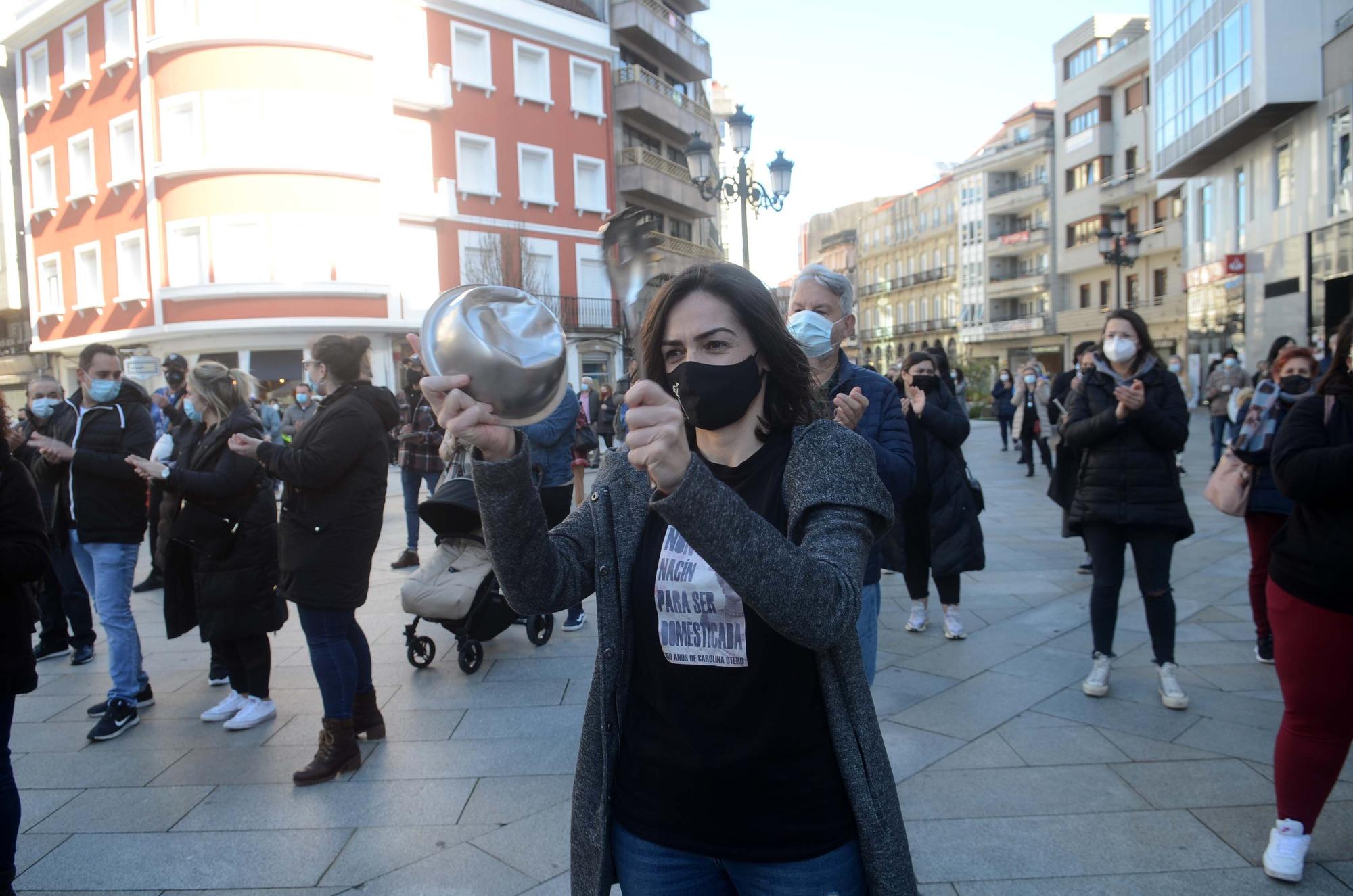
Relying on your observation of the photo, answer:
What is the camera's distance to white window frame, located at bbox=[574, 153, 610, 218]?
1316 inches

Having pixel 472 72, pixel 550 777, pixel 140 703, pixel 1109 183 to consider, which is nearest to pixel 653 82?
pixel 472 72

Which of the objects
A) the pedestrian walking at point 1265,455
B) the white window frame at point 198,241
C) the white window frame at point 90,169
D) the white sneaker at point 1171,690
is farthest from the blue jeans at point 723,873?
the white window frame at point 90,169

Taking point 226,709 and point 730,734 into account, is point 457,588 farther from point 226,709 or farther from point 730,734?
point 730,734

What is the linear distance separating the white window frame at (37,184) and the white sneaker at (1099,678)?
37.1 m

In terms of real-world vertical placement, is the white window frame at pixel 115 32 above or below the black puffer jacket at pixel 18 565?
above

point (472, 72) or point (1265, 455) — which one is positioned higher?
point (472, 72)

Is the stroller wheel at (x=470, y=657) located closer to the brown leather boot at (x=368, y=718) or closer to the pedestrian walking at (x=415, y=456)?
the brown leather boot at (x=368, y=718)

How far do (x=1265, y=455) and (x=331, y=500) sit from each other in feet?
14.4

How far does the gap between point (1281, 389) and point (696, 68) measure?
136 ft

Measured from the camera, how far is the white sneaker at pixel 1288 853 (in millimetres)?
3033

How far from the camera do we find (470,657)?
5773mm

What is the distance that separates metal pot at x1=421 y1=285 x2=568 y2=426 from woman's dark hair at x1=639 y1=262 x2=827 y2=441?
1.04ft

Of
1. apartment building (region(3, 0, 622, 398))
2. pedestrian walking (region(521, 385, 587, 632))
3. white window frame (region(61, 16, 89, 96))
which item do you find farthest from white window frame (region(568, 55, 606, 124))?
pedestrian walking (region(521, 385, 587, 632))

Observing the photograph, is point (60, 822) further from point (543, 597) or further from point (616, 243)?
point (616, 243)
